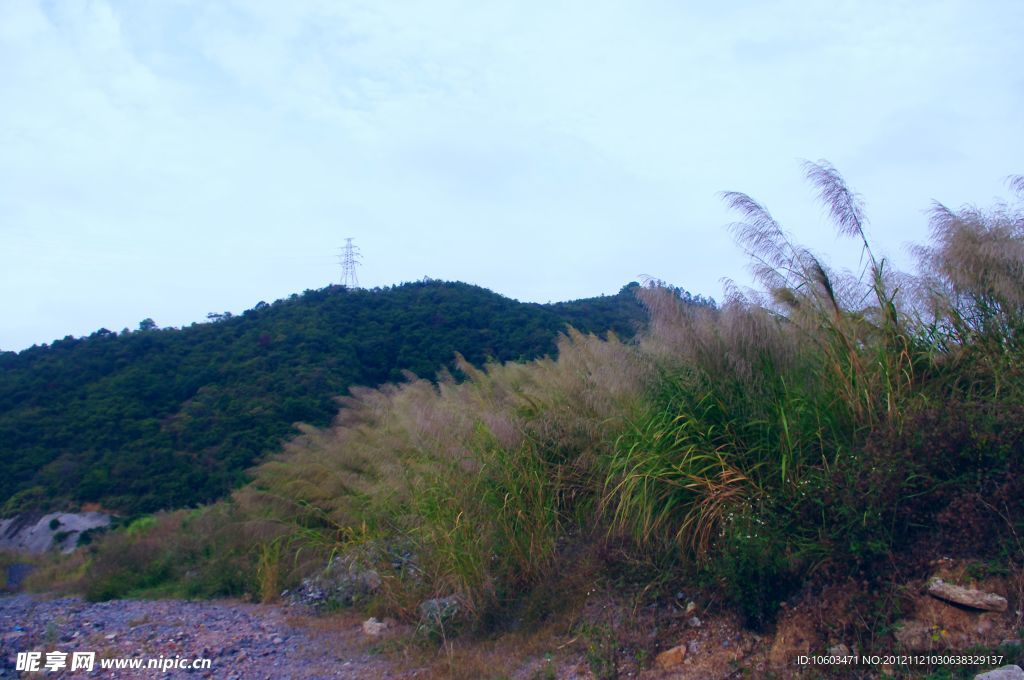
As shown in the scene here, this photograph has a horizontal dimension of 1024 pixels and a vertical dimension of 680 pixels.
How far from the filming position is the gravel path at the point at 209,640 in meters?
6.84

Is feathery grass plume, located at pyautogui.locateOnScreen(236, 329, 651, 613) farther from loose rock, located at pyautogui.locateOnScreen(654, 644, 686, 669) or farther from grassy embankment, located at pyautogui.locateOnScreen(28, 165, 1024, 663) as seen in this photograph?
loose rock, located at pyautogui.locateOnScreen(654, 644, 686, 669)

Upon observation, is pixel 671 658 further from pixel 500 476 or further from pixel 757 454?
pixel 500 476

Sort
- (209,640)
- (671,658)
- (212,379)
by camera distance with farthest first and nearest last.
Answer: (212,379) < (209,640) < (671,658)

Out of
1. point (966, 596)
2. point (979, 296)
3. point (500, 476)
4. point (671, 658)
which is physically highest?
point (979, 296)

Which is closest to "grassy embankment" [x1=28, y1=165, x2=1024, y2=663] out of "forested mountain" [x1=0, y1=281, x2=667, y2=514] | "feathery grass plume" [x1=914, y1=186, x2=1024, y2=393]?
"feathery grass plume" [x1=914, y1=186, x2=1024, y2=393]

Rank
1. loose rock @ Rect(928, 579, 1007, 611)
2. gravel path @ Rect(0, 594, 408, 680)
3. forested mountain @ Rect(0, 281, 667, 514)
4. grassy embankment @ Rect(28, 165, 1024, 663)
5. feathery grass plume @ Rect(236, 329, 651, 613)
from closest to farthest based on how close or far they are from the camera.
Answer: loose rock @ Rect(928, 579, 1007, 611), grassy embankment @ Rect(28, 165, 1024, 663), gravel path @ Rect(0, 594, 408, 680), feathery grass plume @ Rect(236, 329, 651, 613), forested mountain @ Rect(0, 281, 667, 514)

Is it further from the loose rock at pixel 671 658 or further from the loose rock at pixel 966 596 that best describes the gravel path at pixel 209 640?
the loose rock at pixel 966 596

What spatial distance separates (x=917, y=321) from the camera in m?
6.41

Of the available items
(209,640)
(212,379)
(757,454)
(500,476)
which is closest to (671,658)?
(757,454)

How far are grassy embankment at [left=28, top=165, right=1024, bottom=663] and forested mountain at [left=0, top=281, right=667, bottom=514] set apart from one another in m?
10.7

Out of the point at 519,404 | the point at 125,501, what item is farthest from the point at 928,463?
the point at 125,501

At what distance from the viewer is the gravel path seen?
6.84 m

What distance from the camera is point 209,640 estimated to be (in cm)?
794

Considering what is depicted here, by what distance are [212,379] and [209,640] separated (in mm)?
18349
